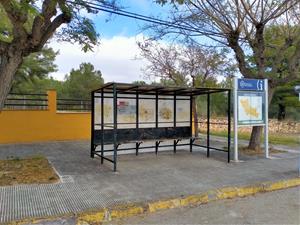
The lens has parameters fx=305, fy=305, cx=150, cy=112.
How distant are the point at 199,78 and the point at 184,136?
18.8 feet

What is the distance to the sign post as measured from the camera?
931 cm

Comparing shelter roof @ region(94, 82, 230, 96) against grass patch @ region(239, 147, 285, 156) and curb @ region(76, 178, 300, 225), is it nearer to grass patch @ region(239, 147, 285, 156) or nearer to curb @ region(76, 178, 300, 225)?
grass patch @ region(239, 147, 285, 156)

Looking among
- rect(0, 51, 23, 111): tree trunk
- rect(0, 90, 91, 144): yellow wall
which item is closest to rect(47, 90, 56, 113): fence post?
rect(0, 90, 91, 144): yellow wall

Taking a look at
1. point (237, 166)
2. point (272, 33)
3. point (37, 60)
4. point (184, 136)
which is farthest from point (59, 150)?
point (37, 60)

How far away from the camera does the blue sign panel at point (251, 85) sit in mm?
9484

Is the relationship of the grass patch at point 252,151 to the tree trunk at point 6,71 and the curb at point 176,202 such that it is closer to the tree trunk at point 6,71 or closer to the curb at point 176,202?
the curb at point 176,202

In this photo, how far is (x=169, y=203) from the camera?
5.37 metres

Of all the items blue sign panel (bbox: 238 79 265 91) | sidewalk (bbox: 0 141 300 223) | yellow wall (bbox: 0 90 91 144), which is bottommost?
sidewalk (bbox: 0 141 300 223)

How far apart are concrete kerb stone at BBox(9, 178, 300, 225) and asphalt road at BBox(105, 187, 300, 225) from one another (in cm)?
13

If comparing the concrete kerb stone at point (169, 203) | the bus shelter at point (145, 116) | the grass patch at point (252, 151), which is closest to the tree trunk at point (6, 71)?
the bus shelter at point (145, 116)

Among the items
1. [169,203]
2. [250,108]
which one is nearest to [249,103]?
[250,108]

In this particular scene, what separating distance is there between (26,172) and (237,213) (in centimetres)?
479

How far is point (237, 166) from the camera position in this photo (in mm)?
8578

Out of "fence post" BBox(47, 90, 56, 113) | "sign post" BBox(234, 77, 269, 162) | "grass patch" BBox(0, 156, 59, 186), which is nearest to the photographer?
"grass patch" BBox(0, 156, 59, 186)
